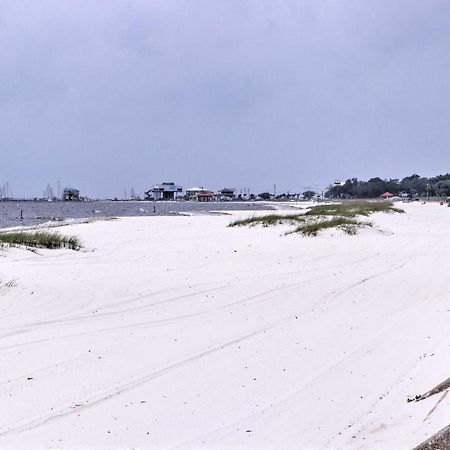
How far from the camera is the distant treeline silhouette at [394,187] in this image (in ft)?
540

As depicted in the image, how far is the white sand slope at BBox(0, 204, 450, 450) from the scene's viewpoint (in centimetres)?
432

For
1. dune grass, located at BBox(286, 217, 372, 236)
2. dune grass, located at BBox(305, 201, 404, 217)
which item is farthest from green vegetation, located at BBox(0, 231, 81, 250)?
dune grass, located at BBox(305, 201, 404, 217)

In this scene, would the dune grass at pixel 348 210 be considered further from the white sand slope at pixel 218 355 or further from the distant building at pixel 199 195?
the distant building at pixel 199 195

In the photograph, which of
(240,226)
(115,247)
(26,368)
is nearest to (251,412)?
(26,368)

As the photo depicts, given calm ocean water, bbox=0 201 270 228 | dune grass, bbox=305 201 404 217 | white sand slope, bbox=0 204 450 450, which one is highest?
dune grass, bbox=305 201 404 217

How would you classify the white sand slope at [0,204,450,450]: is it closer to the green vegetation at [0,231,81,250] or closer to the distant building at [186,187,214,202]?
the green vegetation at [0,231,81,250]

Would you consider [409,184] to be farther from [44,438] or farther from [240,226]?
[44,438]

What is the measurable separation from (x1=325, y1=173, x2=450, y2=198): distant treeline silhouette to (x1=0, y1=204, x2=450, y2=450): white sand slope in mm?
148451

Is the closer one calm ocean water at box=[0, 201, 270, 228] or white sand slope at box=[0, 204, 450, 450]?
white sand slope at box=[0, 204, 450, 450]

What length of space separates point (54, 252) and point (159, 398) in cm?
914

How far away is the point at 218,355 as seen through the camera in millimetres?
6199

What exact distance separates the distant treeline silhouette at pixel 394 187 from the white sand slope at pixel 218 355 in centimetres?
14845

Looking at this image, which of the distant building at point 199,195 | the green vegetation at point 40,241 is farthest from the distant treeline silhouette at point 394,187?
the green vegetation at point 40,241

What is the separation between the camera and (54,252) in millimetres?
13500
